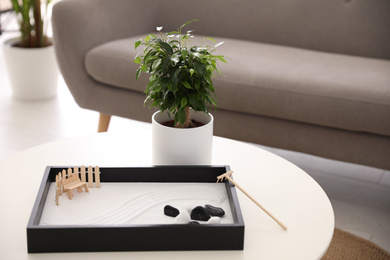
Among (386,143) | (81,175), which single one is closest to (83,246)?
(81,175)

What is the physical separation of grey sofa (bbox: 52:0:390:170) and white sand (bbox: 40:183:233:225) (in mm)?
760

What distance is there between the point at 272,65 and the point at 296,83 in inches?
6.3

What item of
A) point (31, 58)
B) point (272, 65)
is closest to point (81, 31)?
point (31, 58)

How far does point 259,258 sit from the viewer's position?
0.96m

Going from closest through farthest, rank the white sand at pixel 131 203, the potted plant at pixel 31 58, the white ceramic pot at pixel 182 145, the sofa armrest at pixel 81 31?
the white sand at pixel 131 203
the white ceramic pot at pixel 182 145
the sofa armrest at pixel 81 31
the potted plant at pixel 31 58

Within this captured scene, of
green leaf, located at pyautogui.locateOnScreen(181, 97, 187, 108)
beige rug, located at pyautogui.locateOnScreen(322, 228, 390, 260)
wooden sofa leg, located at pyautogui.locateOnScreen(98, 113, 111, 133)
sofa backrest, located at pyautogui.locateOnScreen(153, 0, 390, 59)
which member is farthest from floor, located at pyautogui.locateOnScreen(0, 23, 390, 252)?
green leaf, located at pyautogui.locateOnScreen(181, 97, 187, 108)

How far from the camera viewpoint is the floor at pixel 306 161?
1.83m

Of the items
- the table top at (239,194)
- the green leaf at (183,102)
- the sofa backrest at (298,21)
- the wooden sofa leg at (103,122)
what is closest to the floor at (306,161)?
the wooden sofa leg at (103,122)

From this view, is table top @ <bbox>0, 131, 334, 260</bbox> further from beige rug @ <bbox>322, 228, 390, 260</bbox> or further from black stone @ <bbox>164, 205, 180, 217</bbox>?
beige rug @ <bbox>322, 228, 390, 260</bbox>

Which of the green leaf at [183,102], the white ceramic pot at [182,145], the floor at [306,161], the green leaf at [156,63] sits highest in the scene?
the green leaf at [156,63]

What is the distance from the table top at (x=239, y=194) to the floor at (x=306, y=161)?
64cm

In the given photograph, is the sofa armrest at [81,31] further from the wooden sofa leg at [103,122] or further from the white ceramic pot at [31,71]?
the white ceramic pot at [31,71]

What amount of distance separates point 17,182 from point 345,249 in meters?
1.04

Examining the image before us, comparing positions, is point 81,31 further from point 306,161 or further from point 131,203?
point 131,203
